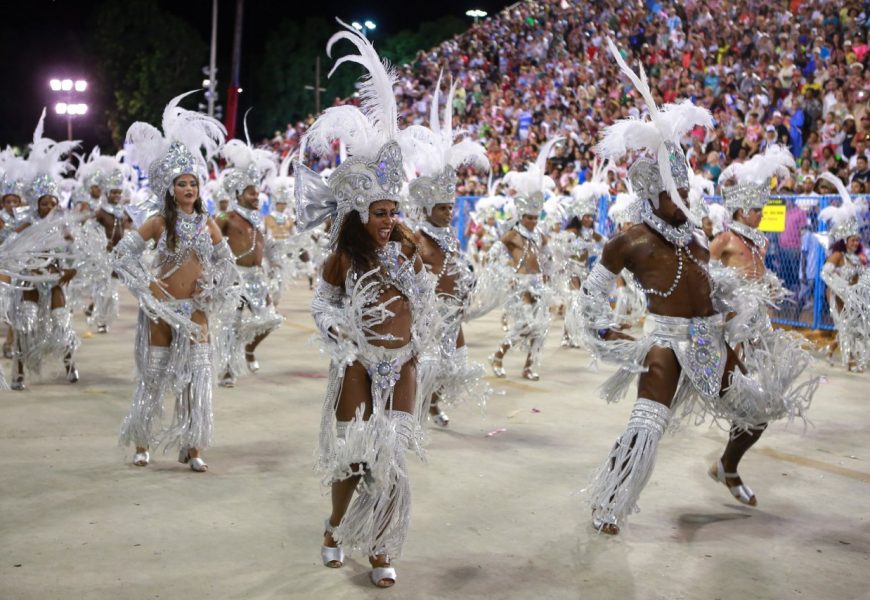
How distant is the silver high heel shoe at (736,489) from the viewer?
5418 millimetres

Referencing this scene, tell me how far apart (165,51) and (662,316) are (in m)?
40.6

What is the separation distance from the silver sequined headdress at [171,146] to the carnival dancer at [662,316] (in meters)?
2.75

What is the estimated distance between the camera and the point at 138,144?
6.41m

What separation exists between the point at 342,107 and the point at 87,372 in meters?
6.21

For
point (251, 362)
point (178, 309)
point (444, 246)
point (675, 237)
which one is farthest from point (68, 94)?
point (675, 237)

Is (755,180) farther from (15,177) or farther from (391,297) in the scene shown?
(15,177)

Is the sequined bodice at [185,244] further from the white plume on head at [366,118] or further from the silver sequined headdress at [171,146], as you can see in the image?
the white plume on head at [366,118]

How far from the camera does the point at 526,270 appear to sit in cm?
976

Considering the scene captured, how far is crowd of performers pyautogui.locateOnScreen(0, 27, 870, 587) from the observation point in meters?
4.23

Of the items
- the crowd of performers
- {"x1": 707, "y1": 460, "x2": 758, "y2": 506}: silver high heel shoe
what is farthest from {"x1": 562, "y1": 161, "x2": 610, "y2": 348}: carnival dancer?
{"x1": 707, "y1": 460, "x2": 758, "y2": 506}: silver high heel shoe

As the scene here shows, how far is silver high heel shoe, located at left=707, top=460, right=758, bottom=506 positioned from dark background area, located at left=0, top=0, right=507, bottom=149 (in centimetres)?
3565

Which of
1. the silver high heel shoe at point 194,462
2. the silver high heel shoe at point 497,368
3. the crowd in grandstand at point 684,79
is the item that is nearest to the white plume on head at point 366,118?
the silver high heel shoe at point 194,462

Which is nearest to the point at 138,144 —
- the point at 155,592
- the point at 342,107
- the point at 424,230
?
the point at 424,230

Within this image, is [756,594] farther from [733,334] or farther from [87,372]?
[87,372]
